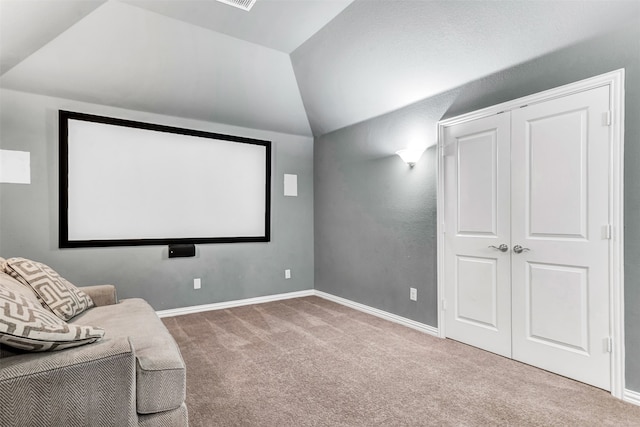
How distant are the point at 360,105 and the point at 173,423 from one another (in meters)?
3.52

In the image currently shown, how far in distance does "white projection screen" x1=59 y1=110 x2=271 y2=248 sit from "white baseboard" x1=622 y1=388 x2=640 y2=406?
380cm

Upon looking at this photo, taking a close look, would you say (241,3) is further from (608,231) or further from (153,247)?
(608,231)

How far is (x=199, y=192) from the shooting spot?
13.7 feet

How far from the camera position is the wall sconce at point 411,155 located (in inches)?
137

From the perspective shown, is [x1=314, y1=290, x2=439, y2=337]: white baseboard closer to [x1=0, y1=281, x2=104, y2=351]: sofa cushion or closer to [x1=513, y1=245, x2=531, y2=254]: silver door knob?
[x1=513, y1=245, x2=531, y2=254]: silver door knob

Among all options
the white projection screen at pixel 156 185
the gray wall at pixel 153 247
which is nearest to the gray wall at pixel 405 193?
the gray wall at pixel 153 247

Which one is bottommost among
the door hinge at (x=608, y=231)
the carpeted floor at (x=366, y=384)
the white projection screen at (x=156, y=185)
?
the carpeted floor at (x=366, y=384)

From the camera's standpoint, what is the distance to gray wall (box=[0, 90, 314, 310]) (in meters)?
3.25

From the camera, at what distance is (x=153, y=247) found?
391cm

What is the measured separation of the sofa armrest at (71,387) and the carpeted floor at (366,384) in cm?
70

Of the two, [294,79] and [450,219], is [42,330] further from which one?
[294,79]

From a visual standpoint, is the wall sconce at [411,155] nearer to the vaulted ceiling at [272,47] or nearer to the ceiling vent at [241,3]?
the vaulted ceiling at [272,47]

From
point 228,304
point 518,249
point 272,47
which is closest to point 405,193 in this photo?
point 518,249

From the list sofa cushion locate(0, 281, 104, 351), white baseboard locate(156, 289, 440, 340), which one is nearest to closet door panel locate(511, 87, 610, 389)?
white baseboard locate(156, 289, 440, 340)
